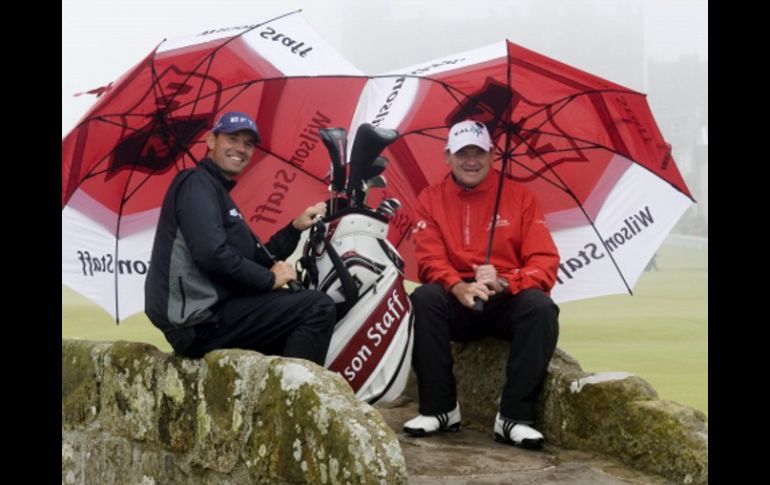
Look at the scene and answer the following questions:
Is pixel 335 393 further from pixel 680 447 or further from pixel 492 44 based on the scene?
pixel 492 44

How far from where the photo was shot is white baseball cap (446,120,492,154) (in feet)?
20.3

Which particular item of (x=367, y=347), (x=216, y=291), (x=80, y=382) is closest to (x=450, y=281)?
(x=367, y=347)

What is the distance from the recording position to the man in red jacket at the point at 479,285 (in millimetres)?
5879

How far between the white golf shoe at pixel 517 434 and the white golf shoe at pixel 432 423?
11.2 inches

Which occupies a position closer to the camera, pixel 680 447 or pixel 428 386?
pixel 680 447

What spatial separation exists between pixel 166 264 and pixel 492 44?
2.74 m

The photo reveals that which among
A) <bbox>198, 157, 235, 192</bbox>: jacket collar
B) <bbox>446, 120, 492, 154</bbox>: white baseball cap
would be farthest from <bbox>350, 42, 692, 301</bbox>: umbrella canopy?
<bbox>198, 157, 235, 192</bbox>: jacket collar

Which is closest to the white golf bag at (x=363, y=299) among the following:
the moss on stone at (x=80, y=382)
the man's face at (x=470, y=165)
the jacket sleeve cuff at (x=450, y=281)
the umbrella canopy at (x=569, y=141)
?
the jacket sleeve cuff at (x=450, y=281)

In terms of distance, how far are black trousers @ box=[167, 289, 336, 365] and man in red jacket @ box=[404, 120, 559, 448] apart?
0.87 m

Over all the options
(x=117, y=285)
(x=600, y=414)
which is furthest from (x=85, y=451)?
(x=600, y=414)

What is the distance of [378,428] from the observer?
14.6 ft

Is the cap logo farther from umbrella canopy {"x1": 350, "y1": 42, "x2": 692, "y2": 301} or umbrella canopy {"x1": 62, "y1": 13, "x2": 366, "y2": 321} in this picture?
umbrella canopy {"x1": 62, "y1": 13, "x2": 366, "y2": 321}

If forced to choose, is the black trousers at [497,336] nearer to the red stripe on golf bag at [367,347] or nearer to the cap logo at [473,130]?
the red stripe on golf bag at [367,347]

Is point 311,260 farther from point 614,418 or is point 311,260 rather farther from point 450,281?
point 614,418
